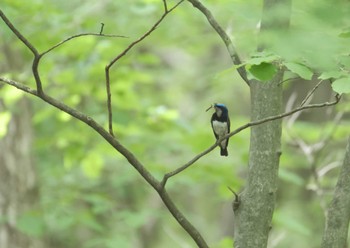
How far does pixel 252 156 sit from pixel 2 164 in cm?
396

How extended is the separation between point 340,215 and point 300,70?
2.64 feet

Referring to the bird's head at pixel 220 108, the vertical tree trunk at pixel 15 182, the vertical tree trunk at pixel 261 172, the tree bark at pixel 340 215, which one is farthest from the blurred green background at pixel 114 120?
the tree bark at pixel 340 215

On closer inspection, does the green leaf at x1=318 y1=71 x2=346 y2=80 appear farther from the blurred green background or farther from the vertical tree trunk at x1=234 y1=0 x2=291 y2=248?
the blurred green background

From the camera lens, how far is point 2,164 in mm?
5883

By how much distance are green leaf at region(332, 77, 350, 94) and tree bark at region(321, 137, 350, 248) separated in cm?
59

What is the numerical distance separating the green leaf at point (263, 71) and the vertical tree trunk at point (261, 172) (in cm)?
43

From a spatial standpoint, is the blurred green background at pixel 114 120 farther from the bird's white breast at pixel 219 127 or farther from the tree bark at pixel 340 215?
the tree bark at pixel 340 215

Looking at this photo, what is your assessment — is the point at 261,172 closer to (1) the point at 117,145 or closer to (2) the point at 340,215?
(2) the point at 340,215

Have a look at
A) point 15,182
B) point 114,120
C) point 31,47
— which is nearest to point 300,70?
point 31,47

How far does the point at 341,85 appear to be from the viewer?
1.94 meters

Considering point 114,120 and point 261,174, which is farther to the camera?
point 114,120

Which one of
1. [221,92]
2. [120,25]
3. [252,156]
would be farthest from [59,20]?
[221,92]

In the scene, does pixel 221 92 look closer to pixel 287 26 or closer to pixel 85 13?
pixel 85 13

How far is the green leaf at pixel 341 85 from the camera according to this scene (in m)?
1.90
